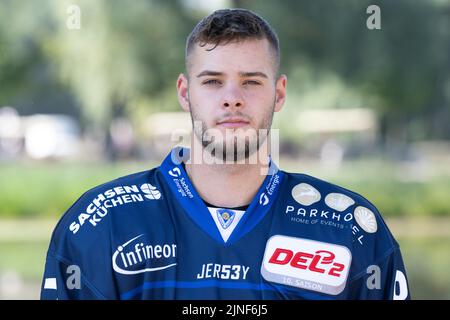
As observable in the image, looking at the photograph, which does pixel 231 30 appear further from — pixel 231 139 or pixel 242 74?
pixel 231 139

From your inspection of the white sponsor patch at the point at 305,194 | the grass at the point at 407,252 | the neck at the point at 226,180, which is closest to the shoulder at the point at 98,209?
the neck at the point at 226,180

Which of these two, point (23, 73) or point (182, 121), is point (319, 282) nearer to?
point (23, 73)

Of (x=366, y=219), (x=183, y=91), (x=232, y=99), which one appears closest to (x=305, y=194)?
(x=366, y=219)

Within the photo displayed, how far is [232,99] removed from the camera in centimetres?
288

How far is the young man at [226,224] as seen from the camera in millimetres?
2863

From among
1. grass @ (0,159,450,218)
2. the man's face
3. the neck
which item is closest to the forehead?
the man's face

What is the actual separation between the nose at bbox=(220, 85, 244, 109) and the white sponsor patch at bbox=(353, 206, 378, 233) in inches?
23.8

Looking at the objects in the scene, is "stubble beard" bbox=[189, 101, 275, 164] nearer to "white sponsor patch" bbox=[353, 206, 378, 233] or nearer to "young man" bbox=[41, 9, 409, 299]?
"young man" bbox=[41, 9, 409, 299]

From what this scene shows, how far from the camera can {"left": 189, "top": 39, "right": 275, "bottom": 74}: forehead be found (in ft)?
9.62

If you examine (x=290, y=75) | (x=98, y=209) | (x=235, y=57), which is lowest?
(x=98, y=209)

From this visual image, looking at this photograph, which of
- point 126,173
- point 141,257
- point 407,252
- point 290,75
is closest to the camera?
point 141,257

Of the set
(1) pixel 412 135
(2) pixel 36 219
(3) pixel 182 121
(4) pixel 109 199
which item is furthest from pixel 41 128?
(4) pixel 109 199

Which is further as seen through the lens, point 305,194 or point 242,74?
point 305,194

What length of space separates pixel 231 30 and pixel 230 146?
41cm
